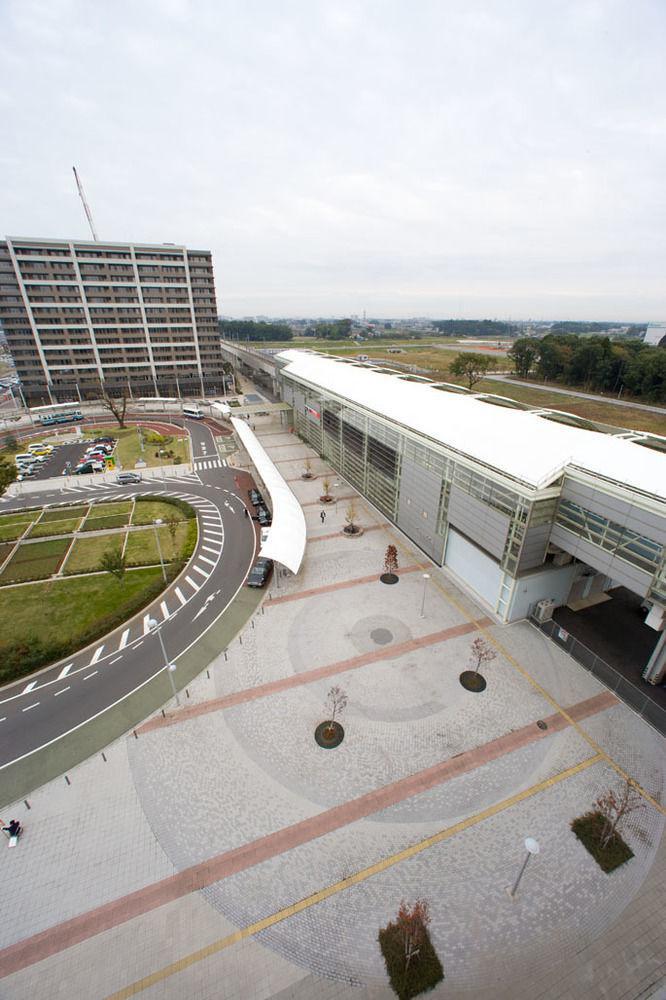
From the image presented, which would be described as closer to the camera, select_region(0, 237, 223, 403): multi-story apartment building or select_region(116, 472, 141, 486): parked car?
select_region(116, 472, 141, 486): parked car

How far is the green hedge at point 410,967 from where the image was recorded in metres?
13.4

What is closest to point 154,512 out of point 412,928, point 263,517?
point 263,517

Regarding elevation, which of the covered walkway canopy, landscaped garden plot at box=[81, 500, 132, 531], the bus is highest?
the covered walkway canopy

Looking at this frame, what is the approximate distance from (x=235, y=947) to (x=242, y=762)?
6619 mm

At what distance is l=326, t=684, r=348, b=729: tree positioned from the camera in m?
22.4

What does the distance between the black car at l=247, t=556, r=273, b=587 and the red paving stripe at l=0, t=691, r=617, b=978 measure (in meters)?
17.5

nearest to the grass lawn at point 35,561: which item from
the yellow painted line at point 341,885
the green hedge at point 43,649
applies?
the green hedge at point 43,649

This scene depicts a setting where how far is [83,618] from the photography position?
1188 inches

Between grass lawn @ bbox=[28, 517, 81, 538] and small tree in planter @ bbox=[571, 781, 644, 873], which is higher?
small tree in planter @ bbox=[571, 781, 644, 873]

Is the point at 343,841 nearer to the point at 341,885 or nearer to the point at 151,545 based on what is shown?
the point at 341,885

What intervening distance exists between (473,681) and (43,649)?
2779 cm

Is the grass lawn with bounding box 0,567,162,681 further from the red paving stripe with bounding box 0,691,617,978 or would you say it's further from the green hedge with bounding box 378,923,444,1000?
the green hedge with bounding box 378,923,444,1000

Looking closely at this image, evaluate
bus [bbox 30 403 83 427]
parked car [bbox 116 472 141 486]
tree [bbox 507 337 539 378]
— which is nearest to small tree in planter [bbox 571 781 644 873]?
parked car [bbox 116 472 141 486]

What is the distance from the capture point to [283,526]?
36.0 m
